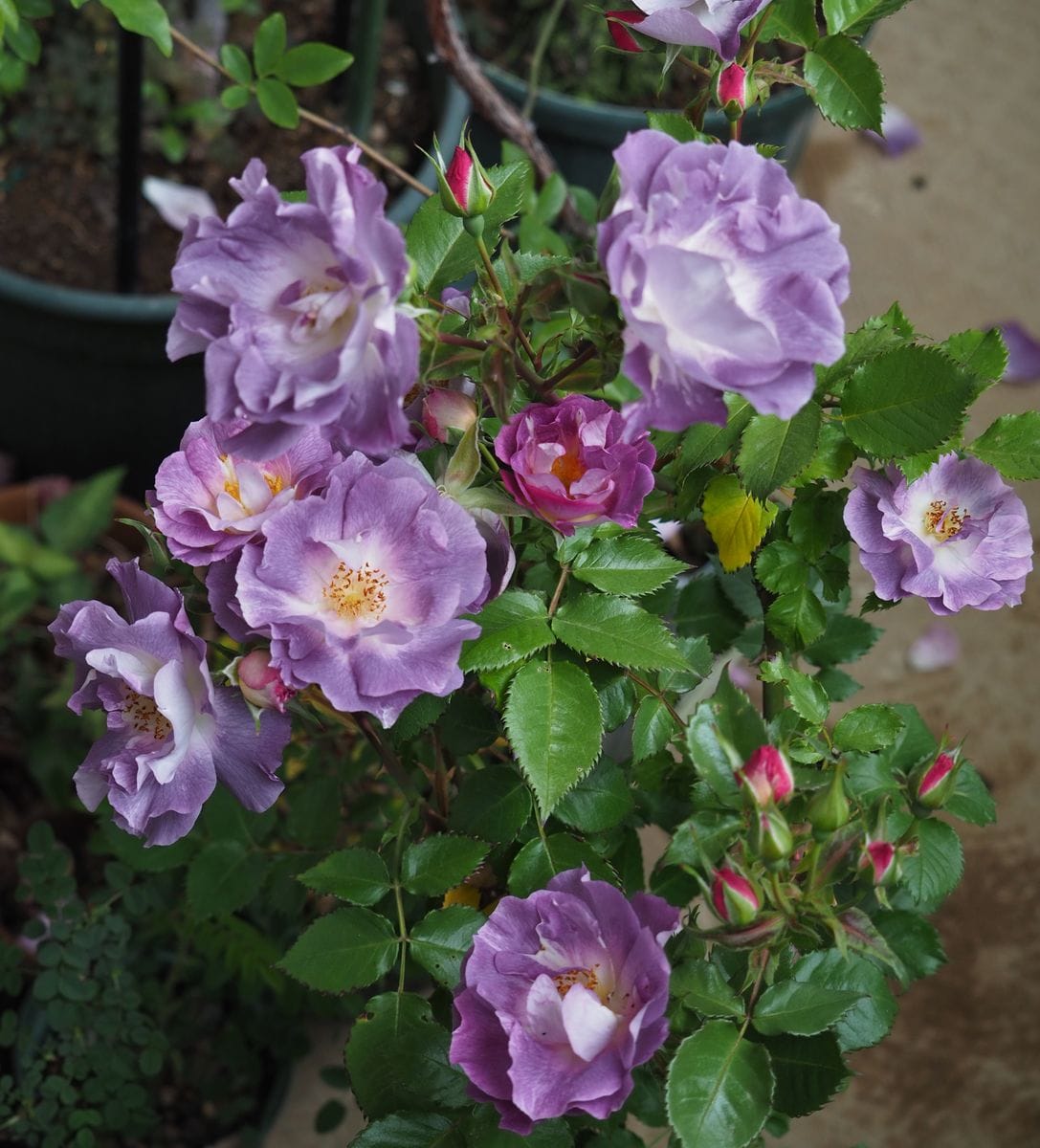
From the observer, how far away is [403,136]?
4.86 ft

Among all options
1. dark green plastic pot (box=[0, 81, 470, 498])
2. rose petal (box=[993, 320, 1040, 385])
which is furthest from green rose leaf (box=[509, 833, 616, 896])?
rose petal (box=[993, 320, 1040, 385])

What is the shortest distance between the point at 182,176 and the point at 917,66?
1.13 meters

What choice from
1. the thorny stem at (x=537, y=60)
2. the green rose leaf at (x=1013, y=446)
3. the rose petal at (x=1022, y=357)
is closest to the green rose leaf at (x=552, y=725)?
the green rose leaf at (x=1013, y=446)

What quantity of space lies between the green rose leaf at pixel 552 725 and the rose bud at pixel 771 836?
0.32 feet

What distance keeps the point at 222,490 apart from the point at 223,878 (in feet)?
1.09

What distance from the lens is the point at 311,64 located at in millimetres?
937

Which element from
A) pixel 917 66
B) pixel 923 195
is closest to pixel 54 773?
pixel 923 195

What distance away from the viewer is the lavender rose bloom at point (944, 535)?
2.01 ft

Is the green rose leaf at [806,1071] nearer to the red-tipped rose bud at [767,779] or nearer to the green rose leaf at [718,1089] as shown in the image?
the green rose leaf at [718,1089]

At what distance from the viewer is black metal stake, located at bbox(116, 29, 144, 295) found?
116 cm

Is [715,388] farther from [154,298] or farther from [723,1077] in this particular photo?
[154,298]

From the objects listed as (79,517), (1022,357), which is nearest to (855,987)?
(79,517)

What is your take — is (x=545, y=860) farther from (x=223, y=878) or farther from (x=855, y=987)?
(x=223, y=878)

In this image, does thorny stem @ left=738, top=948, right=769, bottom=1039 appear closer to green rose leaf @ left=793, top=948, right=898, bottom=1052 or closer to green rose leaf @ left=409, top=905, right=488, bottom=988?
green rose leaf @ left=793, top=948, right=898, bottom=1052
